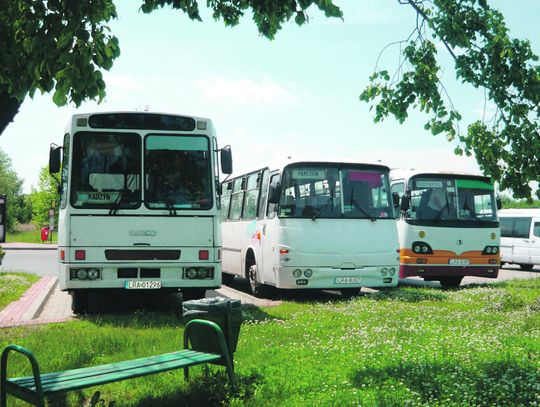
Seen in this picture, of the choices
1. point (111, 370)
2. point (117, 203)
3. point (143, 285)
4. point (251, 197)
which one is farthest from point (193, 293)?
point (111, 370)

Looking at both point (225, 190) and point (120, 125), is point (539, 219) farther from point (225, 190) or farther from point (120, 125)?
point (120, 125)

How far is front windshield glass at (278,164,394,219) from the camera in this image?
14.2m

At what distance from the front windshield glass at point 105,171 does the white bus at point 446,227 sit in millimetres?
8253

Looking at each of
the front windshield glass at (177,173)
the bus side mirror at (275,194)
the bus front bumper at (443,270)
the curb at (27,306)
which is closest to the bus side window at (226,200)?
the curb at (27,306)

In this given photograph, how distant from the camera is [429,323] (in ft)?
34.2

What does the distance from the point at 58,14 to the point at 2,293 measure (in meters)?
10.9

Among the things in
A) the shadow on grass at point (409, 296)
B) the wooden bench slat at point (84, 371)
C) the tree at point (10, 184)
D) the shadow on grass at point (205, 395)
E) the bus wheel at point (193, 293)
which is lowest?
the shadow on grass at point (205, 395)

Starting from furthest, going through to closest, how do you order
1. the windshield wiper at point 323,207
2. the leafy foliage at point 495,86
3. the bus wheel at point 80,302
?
the windshield wiper at point 323,207 → the bus wheel at point 80,302 → the leafy foliage at point 495,86

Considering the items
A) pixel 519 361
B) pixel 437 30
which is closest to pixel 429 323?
pixel 519 361

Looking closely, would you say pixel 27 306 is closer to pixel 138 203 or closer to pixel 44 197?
pixel 138 203

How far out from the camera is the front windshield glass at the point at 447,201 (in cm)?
1756

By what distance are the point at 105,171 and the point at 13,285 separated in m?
7.44

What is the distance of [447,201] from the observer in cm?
1759

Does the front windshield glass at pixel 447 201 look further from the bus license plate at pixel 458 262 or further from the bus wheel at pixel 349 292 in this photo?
the bus wheel at pixel 349 292
